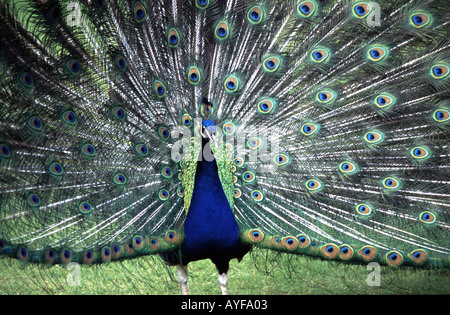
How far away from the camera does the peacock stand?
1.99 m

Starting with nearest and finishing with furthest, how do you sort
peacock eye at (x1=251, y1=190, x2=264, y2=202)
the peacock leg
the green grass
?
peacock eye at (x1=251, y1=190, x2=264, y2=202)
the peacock leg
the green grass

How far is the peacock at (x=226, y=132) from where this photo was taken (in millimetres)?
1986

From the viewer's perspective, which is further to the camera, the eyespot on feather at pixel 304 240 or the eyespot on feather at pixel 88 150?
the eyespot on feather at pixel 304 240

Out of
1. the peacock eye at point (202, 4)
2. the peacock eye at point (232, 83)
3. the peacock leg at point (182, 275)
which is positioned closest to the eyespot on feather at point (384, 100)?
the peacock eye at point (232, 83)

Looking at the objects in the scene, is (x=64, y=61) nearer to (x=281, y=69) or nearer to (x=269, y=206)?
(x=281, y=69)

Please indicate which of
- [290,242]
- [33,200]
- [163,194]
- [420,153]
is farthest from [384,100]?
[33,200]

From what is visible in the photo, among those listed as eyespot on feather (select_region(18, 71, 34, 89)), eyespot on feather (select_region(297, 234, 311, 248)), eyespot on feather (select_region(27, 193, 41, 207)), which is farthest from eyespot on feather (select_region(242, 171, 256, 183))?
eyespot on feather (select_region(18, 71, 34, 89))

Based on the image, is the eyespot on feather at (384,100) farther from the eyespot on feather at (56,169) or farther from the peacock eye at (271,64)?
the eyespot on feather at (56,169)

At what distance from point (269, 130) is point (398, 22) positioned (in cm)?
89

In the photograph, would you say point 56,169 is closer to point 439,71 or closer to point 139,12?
point 139,12

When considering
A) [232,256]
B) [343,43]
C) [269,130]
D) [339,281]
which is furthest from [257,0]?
[339,281]

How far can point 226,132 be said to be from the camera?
226cm

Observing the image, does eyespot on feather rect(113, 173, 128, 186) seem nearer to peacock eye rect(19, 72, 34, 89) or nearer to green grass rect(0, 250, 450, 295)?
peacock eye rect(19, 72, 34, 89)

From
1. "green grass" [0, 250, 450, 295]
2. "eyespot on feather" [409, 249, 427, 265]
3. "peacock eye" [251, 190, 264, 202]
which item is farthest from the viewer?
"green grass" [0, 250, 450, 295]
